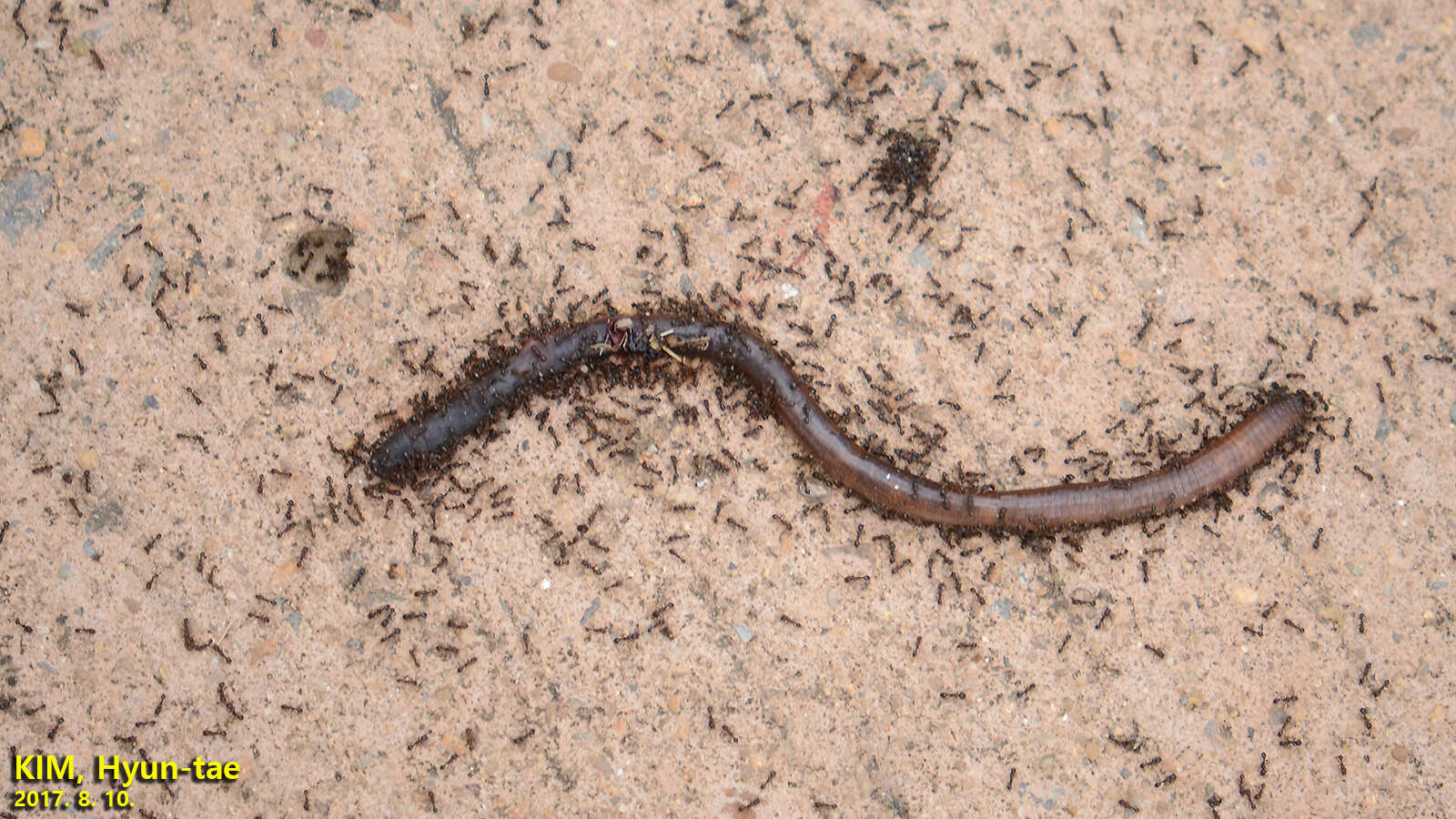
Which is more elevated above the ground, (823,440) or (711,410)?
(711,410)

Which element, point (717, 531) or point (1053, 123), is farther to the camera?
point (1053, 123)

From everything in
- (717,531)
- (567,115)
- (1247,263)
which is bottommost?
(717,531)

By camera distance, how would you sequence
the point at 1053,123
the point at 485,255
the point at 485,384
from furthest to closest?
the point at 1053,123 → the point at 485,255 → the point at 485,384

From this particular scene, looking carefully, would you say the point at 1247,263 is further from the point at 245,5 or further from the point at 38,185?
the point at 38,185

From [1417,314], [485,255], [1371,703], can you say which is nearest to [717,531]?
[485,255]

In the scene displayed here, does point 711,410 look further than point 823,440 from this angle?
Yes

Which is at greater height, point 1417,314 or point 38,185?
point 38,185
